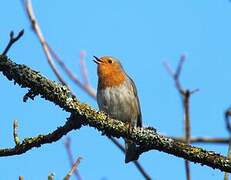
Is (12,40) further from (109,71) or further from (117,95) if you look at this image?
(109,71)

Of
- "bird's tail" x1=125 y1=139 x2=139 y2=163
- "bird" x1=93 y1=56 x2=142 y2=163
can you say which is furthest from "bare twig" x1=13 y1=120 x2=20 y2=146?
"bird" x1=93 y1=56 x2=142 y2=163

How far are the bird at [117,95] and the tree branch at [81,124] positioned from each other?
10.3 feet

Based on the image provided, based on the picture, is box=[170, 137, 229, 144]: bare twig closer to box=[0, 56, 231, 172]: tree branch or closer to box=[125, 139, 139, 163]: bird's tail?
box=[0, 56, 231, 172]: tree branch

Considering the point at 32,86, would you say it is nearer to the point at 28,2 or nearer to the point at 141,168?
the point at 141,168

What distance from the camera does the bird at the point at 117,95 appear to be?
300 inches

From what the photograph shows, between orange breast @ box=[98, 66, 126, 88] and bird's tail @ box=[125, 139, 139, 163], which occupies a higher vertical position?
orange breast @ box=[98, 66, 126, 88]

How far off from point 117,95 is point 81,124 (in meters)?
3.65

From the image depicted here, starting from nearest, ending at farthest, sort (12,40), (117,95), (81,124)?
(12,40)
(81,124)
(117,95)

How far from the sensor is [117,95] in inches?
306

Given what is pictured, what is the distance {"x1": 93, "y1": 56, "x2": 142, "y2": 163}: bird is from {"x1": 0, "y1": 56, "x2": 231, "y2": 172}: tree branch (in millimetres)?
3131

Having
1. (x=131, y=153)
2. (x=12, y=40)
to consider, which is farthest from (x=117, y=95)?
(x=12, y=40)

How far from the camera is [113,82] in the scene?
26.3 feet

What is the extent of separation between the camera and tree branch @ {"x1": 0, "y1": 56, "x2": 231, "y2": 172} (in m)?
4.02

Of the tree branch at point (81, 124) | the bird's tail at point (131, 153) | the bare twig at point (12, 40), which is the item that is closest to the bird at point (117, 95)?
the bird's tail at point (131, 153)
